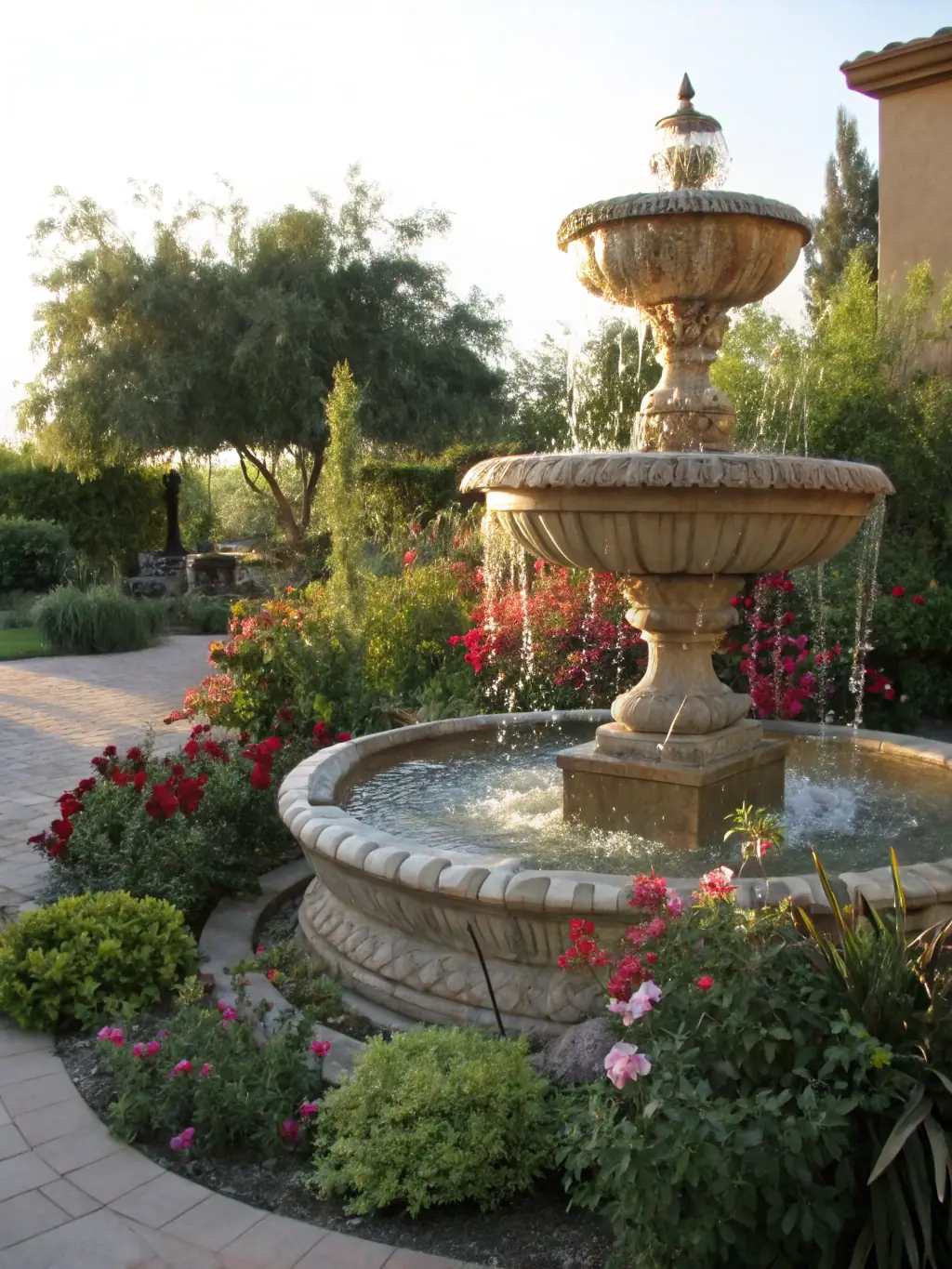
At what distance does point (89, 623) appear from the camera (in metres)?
15.5

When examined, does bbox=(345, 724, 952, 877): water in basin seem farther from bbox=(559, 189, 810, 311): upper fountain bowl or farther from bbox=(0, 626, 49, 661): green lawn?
bbox=(0, 626, 49, 661): green lawn

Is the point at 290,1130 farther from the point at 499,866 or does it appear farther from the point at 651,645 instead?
the point at 651,645

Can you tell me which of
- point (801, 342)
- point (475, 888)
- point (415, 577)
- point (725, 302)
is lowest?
point (475, 888)

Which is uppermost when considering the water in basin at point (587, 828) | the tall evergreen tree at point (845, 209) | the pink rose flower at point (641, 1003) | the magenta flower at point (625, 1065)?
the tall evergreen tree at point (845, 209)

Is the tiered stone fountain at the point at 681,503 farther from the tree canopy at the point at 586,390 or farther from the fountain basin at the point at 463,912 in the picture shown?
the tree canopy at the point at 586,390

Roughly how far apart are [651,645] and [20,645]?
43.9 ft

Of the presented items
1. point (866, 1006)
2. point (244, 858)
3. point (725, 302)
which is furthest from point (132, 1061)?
point (725, 302)

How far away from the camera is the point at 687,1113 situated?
2.19 m

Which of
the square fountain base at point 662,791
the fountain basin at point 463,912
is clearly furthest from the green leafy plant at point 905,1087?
the square fountain base at point 662,791

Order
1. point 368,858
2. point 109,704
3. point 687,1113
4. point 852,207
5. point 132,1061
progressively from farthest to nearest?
1. point 852,207
2. point 109,704
3. point 368,858
4. point 132,1061
5. point 687,1113

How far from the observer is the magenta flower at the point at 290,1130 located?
2.99m

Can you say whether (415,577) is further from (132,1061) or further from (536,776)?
(132,1061)

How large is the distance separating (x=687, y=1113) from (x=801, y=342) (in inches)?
419

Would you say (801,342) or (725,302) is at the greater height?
(801,342)
